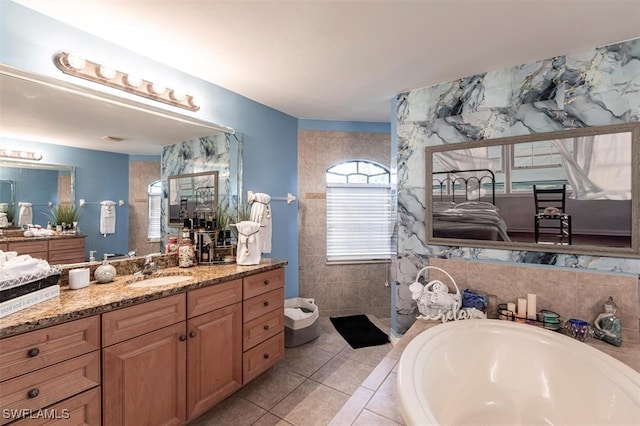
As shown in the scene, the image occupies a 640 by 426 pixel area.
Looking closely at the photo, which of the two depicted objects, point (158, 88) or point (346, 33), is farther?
point (158, 88)

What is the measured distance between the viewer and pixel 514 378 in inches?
66.9

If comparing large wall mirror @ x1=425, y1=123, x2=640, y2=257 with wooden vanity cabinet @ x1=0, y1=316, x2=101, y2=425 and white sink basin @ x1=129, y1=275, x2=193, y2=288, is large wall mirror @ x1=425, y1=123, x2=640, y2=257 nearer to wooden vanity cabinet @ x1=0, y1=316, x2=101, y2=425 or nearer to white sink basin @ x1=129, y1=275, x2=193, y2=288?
white sink basin @ x1=129, y1=275, x2=193, y2=288

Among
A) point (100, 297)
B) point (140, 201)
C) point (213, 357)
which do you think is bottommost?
point (213, 357)

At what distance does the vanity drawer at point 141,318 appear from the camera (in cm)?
130

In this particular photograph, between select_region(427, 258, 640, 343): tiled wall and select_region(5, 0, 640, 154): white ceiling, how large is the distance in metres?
1.58

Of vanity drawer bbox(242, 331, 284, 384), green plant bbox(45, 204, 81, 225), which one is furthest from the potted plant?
vanity drawer bbox(242, 331, 284, 384)

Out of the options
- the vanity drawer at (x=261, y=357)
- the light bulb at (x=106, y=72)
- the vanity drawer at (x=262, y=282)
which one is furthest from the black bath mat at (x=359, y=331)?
the light bulb at (x=106, y=72)

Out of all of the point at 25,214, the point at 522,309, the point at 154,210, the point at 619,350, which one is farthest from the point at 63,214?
the point at 619,350

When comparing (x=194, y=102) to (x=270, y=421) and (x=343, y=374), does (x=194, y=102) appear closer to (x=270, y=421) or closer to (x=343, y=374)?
(x=270, y=421)

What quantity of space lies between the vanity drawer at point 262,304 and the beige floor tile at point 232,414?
595mm

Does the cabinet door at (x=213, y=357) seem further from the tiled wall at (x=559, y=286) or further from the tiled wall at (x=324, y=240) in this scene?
the tiled wall at (x=559, y=286)

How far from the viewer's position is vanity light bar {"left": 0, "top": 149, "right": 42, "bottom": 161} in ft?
4.57

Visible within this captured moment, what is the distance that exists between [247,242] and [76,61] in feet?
5.02

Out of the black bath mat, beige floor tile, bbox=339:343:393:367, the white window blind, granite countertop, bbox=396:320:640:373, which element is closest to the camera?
granite countertop, bbox=396:320:640:373
